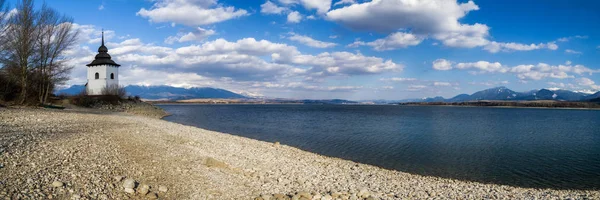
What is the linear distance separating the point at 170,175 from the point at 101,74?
73550mm

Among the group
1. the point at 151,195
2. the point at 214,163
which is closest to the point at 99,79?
the point at 214,163

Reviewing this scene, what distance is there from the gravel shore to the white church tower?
198 feet

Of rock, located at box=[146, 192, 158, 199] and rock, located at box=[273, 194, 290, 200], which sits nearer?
rock, located at box=[146, 192, 158, 199]

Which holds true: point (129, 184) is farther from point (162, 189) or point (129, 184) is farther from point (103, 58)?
point (103, 58)

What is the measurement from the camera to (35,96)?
134 feet

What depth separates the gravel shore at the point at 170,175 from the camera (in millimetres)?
10211

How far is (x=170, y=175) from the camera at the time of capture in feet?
42.7

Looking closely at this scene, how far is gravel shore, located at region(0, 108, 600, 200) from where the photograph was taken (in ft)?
33.5

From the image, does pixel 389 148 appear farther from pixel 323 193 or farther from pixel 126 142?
pixel 126 142

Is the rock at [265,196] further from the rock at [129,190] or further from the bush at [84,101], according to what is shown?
the bush at [84,101]

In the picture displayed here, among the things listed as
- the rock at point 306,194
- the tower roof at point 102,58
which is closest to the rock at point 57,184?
the rock at point 306,194

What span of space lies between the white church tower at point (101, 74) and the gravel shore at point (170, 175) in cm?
6033

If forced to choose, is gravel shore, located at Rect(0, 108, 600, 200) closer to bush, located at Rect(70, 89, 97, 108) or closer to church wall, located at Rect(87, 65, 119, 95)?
bush, located at Rect(70, 89, 97, 108)

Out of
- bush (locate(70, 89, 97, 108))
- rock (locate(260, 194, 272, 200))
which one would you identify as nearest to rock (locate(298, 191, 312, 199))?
rock (locate(260, 194, 272, 200))
